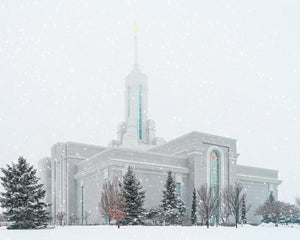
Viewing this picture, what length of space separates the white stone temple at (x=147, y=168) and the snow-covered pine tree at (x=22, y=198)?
2141 cm

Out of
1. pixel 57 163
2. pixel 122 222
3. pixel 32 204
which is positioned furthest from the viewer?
pixel 57 163

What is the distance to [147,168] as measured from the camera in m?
50.5

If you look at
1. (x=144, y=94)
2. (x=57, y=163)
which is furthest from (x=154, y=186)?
(x=144, y=94)

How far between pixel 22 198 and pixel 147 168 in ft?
82.6

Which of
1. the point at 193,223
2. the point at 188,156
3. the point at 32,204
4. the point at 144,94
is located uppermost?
the point at 144,94

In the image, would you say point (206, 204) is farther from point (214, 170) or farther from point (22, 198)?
point (22, 198)

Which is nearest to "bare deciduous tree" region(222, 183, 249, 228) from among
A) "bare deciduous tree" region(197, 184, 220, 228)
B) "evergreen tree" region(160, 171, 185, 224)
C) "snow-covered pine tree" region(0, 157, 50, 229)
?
"bare deciduous tree" region(197, 184, 220, 228)

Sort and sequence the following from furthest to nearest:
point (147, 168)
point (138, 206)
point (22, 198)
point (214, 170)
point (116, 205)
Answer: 1. point (214, 170)
2. point (147, 168)
3. point (138, 206)
4. point (116, 205)
5. point (22, 198)

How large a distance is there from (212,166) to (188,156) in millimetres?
3784

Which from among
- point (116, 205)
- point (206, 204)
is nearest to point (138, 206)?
point (116, 205)

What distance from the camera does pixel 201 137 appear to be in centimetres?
5400

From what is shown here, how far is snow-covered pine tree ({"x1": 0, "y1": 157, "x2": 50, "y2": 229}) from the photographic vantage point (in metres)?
26.5

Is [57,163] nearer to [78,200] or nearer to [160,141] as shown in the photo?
[78,200]

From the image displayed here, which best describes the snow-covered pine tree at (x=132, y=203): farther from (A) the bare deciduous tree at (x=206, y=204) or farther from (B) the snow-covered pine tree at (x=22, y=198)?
(B) the snow-covered pine tree at (x=22, y=198)
